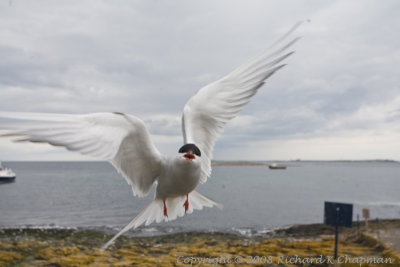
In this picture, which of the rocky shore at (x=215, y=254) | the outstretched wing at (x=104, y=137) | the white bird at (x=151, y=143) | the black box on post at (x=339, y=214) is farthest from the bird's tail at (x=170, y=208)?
the rocky shore at (x=215, y=254)

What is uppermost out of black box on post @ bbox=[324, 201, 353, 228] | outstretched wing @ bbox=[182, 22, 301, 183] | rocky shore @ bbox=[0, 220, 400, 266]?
outstretched wing @ bbox=[182, 22, 301, 183]

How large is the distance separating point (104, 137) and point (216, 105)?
1963 mm

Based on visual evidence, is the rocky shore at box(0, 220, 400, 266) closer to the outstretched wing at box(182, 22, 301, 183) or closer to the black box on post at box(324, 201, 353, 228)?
the black box on post at box(324, 201, 353, 228)

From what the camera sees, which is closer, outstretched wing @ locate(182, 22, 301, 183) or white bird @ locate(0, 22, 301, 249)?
white bird @ locate(0, 22, 301, 249)

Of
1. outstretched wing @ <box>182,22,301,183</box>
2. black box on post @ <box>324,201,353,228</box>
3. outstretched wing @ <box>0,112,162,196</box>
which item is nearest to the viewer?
outstretched wing @ <box>0,112,162,196</box>

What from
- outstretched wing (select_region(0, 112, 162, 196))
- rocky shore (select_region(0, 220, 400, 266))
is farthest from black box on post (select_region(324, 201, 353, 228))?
outstretched wing (select_region(0, 112, 162, 196))

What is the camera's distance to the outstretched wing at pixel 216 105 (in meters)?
3.62

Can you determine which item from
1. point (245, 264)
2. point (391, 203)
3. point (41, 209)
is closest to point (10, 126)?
point (245, 264)

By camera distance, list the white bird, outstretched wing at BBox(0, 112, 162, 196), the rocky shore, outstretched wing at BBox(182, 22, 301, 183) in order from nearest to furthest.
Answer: outstretched wing at BBox(0, 112, 162, 196), the white bird, outstretched wing at BBox(182, 22, 301, 183), the rocky shore

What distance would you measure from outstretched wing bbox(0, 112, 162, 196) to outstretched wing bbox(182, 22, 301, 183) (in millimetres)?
541

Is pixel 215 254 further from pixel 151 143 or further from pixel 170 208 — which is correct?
pixel 151 143

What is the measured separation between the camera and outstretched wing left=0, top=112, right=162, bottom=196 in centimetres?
189

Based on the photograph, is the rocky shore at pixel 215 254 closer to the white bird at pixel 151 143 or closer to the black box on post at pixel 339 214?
the black box on post at pixel 339 214

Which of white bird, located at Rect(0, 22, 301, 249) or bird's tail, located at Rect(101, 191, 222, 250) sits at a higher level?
white bird, located at Rect(0, 22, 301, 249)
